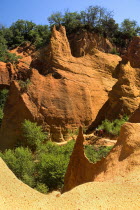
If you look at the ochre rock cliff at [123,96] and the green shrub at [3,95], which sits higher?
the ochre rock cliff at [123,96]

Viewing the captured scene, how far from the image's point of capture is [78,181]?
910 centimetres

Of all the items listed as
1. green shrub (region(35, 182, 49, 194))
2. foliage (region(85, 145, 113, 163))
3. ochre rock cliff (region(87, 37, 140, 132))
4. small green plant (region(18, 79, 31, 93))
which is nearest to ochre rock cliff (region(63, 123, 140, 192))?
green shrub (region(35, 182, 49, 194))

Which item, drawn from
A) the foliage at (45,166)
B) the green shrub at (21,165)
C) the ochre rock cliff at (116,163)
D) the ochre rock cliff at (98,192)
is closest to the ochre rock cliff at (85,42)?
the foliage at (45,166)

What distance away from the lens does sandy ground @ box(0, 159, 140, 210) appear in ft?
17.0

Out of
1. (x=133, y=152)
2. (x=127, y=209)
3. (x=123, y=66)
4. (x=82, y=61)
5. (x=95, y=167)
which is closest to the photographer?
(x=127, y=209)

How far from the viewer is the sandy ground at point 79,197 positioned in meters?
5.17

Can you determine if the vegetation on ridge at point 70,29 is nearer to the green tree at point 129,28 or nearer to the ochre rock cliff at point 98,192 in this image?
the green tree at point 129,28

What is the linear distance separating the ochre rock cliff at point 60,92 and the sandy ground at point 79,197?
13452mm

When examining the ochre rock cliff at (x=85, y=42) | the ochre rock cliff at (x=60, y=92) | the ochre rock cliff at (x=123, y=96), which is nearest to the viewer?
the ochre rock cliff at (x=60, y=92)

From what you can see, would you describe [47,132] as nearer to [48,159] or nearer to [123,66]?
[48,159]

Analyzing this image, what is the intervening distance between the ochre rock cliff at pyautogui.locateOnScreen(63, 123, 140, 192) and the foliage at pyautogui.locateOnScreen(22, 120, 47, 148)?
8.71 metres

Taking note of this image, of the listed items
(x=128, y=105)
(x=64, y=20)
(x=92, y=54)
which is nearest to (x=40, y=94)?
(x=128, y=105)

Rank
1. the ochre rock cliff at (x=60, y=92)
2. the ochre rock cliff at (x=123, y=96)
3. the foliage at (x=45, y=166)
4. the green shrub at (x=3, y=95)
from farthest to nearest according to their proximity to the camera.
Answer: the green shrub at (x=3, y=95), the ochre rock cliff at (x=123, y=96), the ochre rock cliff at (x=60, y=92), the foliage at (x=45, y=166)

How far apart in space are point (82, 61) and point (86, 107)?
4.08 metres
